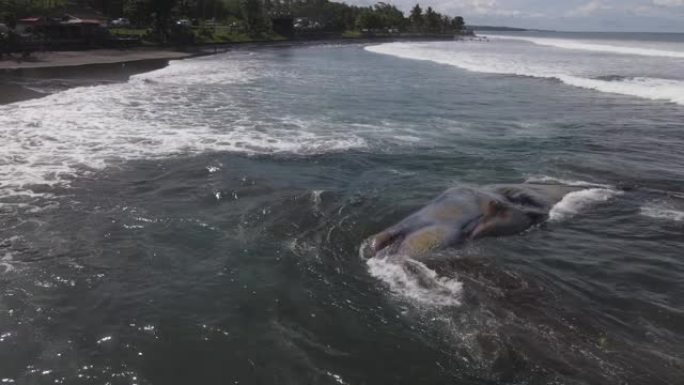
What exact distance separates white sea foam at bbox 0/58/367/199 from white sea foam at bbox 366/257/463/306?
806 centimetres

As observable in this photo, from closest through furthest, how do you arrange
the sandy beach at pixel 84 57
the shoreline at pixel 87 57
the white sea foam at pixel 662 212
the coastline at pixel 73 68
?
the white sea foam at pixel 662 212 → the coastline at pixel 73 68 → the shoreline at pixel 87 57 → the sandy beach at pixel 84 57

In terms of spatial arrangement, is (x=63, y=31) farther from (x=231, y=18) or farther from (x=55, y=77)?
(x=231, y=18)

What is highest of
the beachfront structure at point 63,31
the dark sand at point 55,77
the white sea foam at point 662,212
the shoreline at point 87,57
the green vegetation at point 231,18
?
the green vegetation at point 231,18

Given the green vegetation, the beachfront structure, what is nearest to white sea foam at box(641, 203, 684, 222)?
the beachfront structure

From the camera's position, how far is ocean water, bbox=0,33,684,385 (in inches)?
269

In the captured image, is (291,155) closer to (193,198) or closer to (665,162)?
(193,198)

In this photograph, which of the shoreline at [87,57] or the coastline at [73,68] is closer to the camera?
the coastline at [73,68]

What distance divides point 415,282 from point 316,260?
1860 millimetres

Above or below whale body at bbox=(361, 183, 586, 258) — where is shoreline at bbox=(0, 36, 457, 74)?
above

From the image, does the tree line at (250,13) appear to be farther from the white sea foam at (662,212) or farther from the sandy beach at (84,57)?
the white sea foam at (662,212)

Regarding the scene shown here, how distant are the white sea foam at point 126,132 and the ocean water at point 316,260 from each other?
132mm

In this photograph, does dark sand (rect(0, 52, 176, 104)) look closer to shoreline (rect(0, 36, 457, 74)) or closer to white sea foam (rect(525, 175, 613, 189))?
shoreline (rect(0, 36, 457, 74))

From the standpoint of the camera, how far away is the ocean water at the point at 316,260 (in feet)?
22.4

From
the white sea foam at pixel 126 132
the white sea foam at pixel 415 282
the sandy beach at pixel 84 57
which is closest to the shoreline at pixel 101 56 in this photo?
the sandy beach at pixel 84 57
